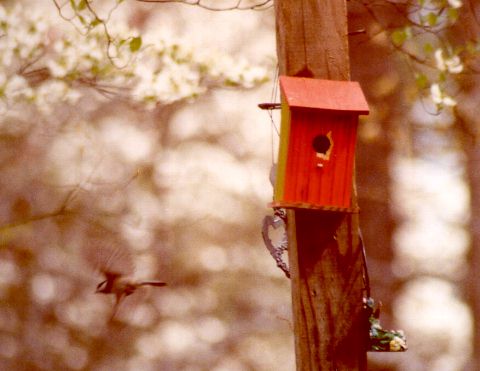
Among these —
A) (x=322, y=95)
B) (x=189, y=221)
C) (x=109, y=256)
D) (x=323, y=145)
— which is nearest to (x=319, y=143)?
(x=323, y=145)

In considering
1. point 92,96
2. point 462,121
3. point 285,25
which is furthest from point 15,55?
point 462,121

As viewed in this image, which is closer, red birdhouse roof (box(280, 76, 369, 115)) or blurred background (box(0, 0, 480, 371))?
red birdhouse roof (box(280, 76, 369, 115))

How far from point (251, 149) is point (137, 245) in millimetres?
1611

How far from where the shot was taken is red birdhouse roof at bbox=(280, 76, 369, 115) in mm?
2131

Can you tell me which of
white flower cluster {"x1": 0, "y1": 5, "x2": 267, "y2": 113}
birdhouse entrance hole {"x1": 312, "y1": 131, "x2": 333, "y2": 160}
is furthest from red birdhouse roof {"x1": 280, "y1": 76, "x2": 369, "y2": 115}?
white flower cluster {"x1": 0, "y1": 5, "x2": 267, "y2": 113}

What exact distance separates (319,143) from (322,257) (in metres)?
0.35

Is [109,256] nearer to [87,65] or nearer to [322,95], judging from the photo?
[87,65]

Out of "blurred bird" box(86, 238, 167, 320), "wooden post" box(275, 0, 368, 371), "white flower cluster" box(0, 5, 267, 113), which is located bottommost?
"blurred bird" box(86, 238, 167, 320)

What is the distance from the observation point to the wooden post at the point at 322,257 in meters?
2.21

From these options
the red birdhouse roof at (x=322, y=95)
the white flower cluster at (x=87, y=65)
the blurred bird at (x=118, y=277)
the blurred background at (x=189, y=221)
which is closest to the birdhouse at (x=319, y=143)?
the red birdhouse roof at (x=322, y=95)

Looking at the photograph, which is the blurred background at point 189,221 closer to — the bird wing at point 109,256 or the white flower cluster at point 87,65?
the bird wing at point 109,256

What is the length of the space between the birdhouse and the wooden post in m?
0.06

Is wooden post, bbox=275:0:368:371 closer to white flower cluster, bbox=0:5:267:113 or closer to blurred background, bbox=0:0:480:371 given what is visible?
white flower cluster, bbox=0:5:267:113

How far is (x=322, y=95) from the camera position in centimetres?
216
